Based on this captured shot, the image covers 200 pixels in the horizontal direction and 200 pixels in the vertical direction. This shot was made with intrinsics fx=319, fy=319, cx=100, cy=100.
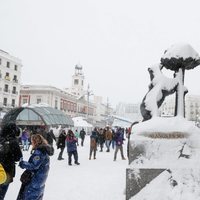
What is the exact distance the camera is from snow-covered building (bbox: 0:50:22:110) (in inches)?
1906

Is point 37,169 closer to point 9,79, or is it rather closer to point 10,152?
point 10,152

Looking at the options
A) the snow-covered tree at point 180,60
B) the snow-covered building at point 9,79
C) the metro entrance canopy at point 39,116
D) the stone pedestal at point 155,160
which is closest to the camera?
the stone pedestal at point 155,160

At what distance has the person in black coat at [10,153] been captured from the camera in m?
4.64

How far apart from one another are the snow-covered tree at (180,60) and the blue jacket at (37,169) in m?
2.80

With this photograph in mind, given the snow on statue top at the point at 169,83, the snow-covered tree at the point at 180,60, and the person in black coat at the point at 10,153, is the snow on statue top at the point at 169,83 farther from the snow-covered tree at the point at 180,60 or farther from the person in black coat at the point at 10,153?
the person in black coat at the point at 10,153

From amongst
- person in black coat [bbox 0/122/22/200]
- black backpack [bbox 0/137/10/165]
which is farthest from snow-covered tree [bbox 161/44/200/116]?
black backpack [bbox 0/137/10/165]

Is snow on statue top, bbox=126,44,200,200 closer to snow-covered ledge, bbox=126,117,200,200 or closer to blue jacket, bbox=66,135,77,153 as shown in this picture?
snow-covered ledge, bbox=126,117,200,200

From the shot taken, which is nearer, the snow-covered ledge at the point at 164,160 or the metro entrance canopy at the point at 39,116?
the snow-covered ledge at the point at 164,160

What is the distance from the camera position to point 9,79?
5012 cm

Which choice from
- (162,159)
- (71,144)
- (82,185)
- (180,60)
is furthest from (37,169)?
(71,144)

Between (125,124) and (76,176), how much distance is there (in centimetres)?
2534

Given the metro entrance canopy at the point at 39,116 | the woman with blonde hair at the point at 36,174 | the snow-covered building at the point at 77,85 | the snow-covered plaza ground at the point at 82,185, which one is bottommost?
the snow-covered plaza ground at the point at 82,185

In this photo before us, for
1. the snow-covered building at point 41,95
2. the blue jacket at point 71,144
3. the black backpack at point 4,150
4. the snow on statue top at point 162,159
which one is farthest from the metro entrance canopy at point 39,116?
the snow-covered building at point 41,95

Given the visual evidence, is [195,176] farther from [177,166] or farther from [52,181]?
[52,181]
